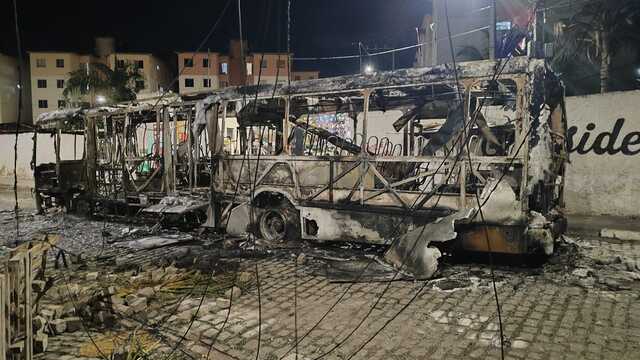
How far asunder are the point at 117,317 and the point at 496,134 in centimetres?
642

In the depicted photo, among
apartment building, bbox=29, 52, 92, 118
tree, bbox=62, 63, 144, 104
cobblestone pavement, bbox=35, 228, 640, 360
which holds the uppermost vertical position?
apartment building, bbox=29, 52, 92, 118

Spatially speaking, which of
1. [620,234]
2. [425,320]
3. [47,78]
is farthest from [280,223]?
[47,78]

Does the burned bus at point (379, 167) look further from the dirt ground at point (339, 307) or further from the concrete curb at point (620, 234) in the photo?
the concrete curb at point (620, 234)

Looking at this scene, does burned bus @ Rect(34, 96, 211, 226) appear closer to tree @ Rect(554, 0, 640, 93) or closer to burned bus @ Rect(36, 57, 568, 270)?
burned bus @ Rect(36, 57, 568, 270)

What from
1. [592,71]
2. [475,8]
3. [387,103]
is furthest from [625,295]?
[475,8]

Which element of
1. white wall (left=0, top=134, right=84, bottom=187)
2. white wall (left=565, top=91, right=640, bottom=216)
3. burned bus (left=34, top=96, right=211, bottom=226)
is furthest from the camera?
white wall (left=0, top=134, right=84, bottom=187)

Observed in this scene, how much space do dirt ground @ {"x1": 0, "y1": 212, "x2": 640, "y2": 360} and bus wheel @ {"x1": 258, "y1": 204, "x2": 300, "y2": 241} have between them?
752 millimetres

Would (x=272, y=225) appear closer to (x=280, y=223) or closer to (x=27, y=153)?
(x=280, y=223)

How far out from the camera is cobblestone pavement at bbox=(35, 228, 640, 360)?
3768 millimetres

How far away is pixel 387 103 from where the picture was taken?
8.52 meters

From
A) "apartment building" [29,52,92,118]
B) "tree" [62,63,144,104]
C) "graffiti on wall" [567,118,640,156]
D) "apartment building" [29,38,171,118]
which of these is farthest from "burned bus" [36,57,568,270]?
"apartment building" [29,52,92,118]

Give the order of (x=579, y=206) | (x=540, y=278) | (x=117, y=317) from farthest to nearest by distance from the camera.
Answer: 1. (x=579, y=206)
2. (x=540, y=278)
3. (x=117, y=317)

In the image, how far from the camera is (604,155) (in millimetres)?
9820

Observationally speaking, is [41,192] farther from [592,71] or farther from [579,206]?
[592,71]
